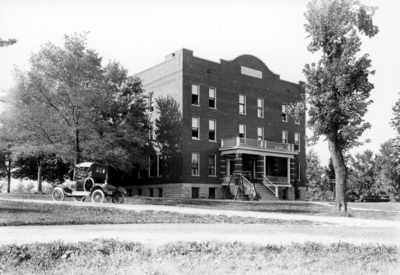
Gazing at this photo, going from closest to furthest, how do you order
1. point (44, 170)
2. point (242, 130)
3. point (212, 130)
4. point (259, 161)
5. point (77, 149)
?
point (77, 149) < point (212, 130) < point (259, 161) < point (242, 130) < point (44, 170)

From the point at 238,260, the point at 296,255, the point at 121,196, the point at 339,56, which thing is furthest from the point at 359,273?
the point at 121,196

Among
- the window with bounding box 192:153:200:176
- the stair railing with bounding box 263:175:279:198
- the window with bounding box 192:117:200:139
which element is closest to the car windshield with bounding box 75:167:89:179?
the window with bounding box 192:153:200:176

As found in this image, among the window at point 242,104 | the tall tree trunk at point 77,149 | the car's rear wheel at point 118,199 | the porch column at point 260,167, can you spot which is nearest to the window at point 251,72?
the window at point 242,104

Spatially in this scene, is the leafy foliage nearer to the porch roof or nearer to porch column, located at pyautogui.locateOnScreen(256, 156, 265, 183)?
the porch roof

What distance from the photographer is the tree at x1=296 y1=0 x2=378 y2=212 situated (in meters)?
18.8

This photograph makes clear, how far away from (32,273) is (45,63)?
25110 millimetres

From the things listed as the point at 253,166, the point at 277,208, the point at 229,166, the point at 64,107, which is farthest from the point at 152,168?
the point at 277,208

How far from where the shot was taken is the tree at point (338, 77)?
18844 mm

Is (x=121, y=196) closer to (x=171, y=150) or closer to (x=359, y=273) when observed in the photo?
(x=171, y=150)

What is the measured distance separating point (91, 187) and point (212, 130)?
58.5 feet

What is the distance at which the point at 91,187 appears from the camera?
2230cm

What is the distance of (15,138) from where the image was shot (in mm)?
28234

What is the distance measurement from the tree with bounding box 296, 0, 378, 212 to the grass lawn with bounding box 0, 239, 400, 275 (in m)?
12.6

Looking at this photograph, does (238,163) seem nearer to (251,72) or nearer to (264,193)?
(264,193)
